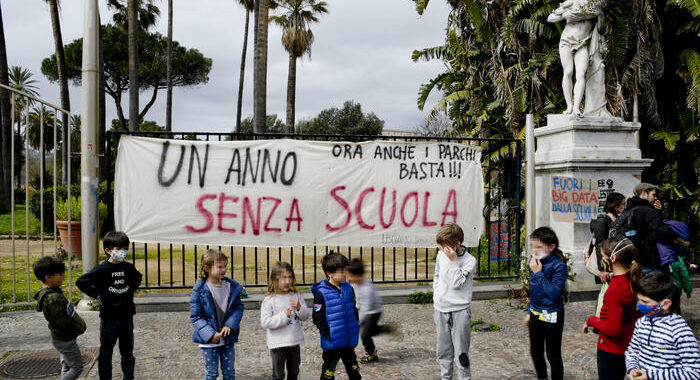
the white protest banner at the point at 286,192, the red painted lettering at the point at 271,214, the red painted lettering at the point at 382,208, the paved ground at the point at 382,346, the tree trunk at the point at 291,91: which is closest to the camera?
the paved ground at the point at 382,346

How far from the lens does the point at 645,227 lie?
4.75 metres

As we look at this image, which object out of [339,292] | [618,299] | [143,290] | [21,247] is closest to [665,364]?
[618,299]

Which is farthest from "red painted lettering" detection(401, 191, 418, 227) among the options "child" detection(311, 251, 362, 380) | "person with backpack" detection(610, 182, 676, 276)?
"child" detection(311, 251, 362, 380)

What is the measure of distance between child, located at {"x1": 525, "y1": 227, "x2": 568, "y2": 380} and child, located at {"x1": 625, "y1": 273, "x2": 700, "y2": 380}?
1.20 m

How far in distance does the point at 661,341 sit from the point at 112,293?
343 centimetres

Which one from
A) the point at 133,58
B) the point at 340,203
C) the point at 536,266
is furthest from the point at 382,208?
the point at 133,58

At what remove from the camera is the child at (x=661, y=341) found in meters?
2.40

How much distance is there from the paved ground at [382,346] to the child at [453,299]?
0.56 metres

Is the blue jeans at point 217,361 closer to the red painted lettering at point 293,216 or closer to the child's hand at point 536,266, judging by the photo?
the child's hand at point 536,266

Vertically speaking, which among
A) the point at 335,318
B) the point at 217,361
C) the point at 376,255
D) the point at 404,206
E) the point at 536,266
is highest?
the point at 404,206

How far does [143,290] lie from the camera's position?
659 centimetres

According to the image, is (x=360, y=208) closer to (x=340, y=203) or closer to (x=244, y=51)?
(x=340, y=203)

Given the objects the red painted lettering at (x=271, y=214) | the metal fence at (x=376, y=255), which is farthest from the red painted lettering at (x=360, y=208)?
the red painted lettering at (x=271, y=214)

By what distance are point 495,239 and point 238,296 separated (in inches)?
194
